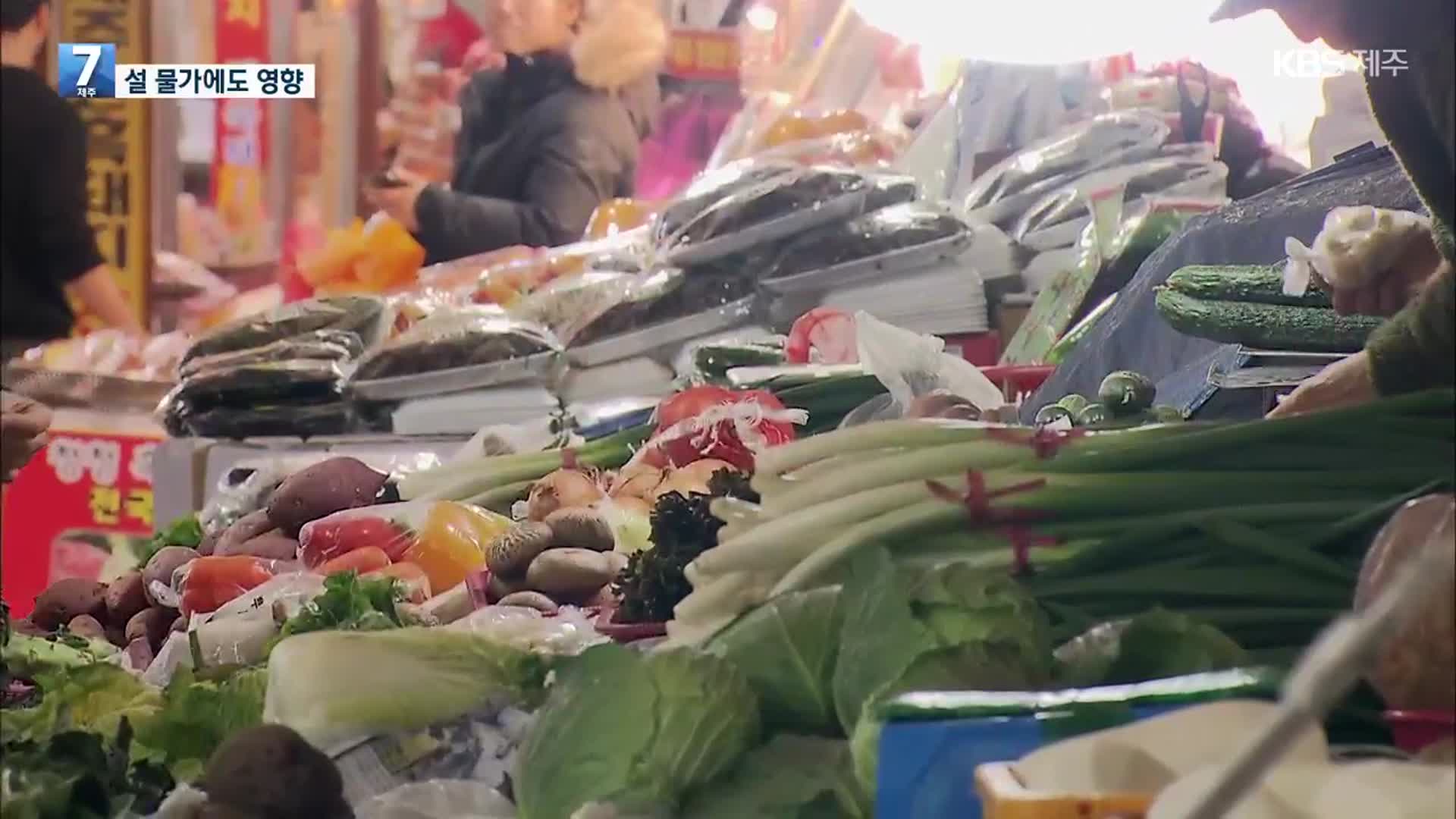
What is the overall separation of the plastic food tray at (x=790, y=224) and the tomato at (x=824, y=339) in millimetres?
264

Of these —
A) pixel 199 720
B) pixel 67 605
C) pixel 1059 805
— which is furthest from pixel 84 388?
pixel 1059 805

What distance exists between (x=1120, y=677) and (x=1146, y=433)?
0.19 m

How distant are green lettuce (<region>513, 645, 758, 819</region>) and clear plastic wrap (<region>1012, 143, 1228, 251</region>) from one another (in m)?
1.52

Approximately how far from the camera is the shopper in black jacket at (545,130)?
278 cm

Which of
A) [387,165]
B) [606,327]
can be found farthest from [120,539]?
[606,327]

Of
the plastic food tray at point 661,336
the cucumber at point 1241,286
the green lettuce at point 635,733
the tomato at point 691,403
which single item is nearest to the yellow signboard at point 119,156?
the green lettuce at point 635,733

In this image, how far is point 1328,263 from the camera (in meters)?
1.09

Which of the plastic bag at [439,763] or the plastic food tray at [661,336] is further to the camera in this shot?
the plastic food tray at [661,336]

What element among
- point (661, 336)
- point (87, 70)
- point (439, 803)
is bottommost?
point (439, 803)

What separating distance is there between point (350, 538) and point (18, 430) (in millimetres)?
684

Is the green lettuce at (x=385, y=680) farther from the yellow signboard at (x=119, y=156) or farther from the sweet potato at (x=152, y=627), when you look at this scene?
the sweet potato at (x=152, y=627)

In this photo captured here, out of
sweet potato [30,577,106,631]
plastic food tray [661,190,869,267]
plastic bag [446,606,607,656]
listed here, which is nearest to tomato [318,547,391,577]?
plastic bag [446,606,607,656]

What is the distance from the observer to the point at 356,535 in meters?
1.83

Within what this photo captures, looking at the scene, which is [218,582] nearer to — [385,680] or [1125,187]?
[385,680]
